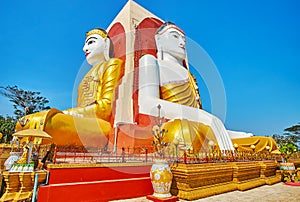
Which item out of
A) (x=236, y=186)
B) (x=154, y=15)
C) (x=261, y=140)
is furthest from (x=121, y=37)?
(x=236, y=186)

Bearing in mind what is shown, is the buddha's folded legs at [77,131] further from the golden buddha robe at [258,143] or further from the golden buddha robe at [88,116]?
the golden buddha robe at [258,143]

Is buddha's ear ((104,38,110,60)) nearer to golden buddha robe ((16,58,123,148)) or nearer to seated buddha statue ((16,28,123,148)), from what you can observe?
seated buddha statue ((16,28,123,148))

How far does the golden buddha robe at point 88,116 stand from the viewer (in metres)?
7.42

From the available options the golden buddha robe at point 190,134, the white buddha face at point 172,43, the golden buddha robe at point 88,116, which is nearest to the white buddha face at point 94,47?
the golden buddha robe at point 88,116

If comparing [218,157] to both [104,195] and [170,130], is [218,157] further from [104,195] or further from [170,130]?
[104,195]

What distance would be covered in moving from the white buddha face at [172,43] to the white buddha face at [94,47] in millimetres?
3330

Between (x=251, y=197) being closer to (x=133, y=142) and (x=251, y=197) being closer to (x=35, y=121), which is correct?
(x=133, y=142)

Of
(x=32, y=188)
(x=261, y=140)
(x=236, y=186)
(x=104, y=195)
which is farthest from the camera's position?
(x=261, y=140)

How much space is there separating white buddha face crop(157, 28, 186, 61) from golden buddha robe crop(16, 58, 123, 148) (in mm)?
2790

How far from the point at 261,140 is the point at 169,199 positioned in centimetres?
739

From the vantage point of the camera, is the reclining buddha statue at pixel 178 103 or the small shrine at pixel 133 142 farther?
the reclining buddha statue at pixel 178 103

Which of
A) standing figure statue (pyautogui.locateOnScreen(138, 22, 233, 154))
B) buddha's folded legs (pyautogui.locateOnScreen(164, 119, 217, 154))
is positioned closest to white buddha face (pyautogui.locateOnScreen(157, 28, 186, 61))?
standing figure statue (pyautogui.locateOnScreen(138, 22, 233, 154))

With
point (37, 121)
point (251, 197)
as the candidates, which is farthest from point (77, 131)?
point (251, 197)

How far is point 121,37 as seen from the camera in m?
13.3
